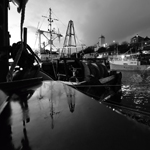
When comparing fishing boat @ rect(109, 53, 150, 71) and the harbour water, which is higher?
fishing boat @ rect(109, 53, 150, 71)

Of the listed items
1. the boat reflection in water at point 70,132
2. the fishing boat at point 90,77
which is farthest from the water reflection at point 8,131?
the fishing boat at point 90,77

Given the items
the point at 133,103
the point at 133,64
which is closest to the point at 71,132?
the point at 133,103

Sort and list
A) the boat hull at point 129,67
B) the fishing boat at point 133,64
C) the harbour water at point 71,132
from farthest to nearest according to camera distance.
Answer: the fishing boat at point 133,64 < the boat hull at point 129,67 < the harbour water at point 71,132

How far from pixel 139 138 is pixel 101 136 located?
0.32 metres

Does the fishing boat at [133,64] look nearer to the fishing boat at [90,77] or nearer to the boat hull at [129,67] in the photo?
the boat hull at [129,67]

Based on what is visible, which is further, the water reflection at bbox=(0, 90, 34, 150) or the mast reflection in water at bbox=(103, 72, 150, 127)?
the mast reflection in water at bbox=(103, 72, 150, 127)

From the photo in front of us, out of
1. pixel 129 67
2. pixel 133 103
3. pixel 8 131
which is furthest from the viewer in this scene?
pixel 129 67

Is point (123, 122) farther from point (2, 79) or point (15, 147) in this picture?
point (2, 79)

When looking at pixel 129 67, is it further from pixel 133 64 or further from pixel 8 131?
pixel 8 131

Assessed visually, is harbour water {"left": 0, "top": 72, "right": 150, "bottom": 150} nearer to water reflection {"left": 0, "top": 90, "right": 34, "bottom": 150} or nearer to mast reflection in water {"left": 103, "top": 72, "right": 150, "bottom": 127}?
water reflection {"left": 0, "top": 90, "right": 34, "bottom": 150}

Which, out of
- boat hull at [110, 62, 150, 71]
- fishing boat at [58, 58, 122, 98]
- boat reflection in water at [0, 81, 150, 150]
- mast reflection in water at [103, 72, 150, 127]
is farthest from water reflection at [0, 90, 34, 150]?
boat hull at [110, 62, 150, 71]

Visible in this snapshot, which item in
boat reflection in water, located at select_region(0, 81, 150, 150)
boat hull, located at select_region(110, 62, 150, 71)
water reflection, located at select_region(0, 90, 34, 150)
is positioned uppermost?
boat hull, located at select_region(110, 62, 150, 71)

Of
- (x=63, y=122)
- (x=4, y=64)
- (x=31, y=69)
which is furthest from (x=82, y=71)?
(x=63, y=122)

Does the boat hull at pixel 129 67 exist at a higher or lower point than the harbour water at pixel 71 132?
higher
